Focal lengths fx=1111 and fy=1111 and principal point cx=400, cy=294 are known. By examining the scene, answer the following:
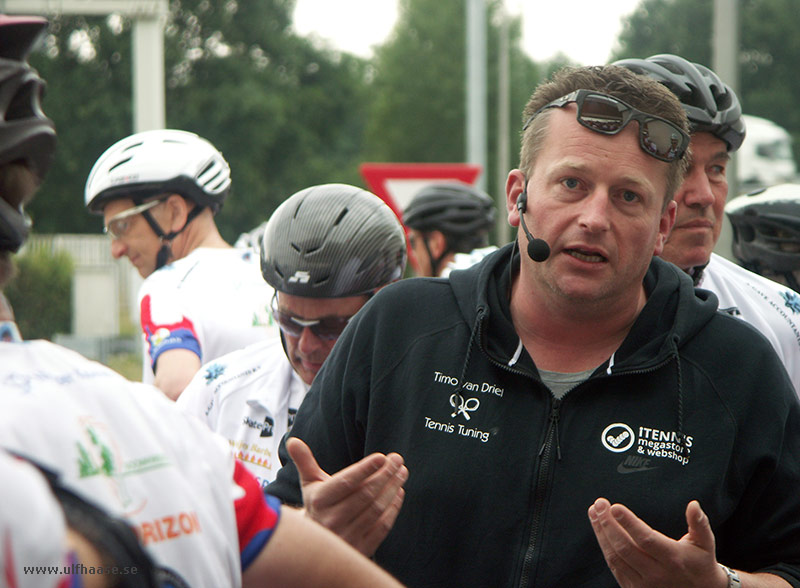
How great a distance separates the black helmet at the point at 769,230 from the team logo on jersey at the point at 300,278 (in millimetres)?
2522

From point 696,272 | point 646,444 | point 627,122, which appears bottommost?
point 646,444

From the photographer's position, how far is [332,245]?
163 inches

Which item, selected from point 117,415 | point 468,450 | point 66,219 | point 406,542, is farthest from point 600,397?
point 66,219

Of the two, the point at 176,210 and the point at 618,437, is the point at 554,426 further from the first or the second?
the point at 176,210

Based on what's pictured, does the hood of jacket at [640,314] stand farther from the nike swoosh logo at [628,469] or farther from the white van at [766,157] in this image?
the white van at [766,157]

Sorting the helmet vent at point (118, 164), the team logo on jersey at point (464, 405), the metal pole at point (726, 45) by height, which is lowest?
the team logo on jersey at point (464, 405)

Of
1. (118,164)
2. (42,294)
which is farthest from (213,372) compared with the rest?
(42,294)

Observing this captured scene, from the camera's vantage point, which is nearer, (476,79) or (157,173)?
(157,173)

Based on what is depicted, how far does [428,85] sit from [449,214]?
205 feet

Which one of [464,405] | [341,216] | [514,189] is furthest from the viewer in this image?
[341,216]

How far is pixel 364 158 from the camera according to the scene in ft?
233

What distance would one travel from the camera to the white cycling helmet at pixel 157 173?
6266 mm

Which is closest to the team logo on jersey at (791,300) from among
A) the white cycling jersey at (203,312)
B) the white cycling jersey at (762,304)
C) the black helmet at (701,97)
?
the white cycling jersey at (762,304)

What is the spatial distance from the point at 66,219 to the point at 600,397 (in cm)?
4614
